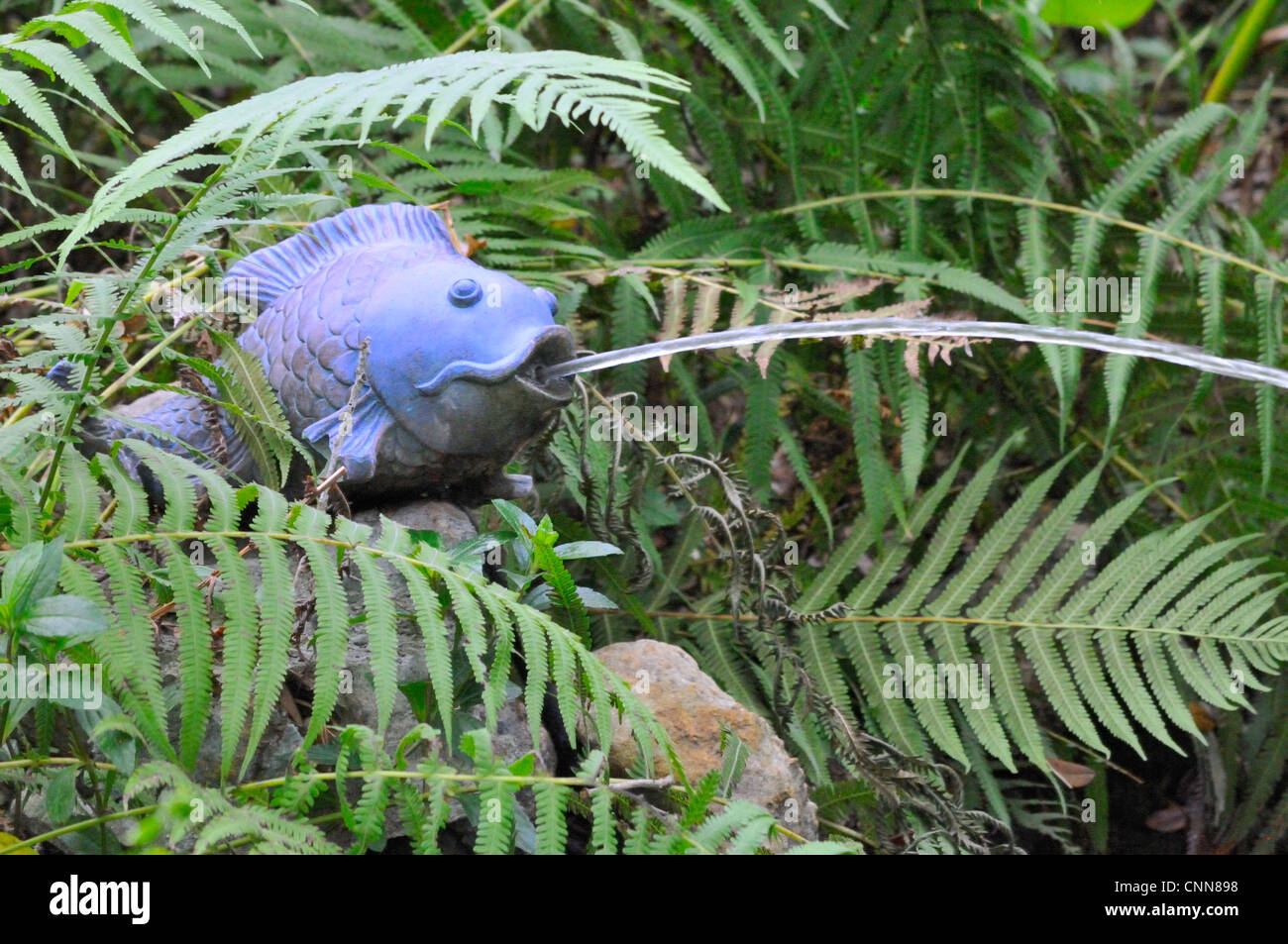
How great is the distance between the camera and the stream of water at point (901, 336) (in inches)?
81.4

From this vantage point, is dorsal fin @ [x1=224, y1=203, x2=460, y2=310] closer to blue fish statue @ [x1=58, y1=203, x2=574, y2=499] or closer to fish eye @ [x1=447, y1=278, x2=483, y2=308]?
blue fish statue @ [x1=58, y1=203, x2=574, y2=499]

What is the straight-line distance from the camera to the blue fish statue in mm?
1957

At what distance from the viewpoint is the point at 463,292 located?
1979mm

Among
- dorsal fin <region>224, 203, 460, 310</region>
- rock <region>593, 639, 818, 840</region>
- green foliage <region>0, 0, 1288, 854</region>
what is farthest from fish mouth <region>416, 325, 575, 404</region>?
rock <region>593, 639, 818, 840</region>

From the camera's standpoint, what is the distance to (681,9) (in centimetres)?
288

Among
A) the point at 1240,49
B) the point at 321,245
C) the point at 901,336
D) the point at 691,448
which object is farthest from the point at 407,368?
the point at 1240,49

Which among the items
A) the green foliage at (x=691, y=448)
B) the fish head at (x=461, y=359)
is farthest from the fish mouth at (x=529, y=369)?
the green foliage at (x=691, y=448)

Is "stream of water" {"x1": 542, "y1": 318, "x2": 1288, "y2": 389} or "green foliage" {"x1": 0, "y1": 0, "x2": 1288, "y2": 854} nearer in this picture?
"green foliage" {"x1": 0, "y1": 0, "x2": 1288, "y2": 854}

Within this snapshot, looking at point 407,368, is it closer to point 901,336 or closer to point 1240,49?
point 901,336

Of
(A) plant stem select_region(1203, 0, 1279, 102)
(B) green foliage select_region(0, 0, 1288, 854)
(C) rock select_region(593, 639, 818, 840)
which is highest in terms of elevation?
(A) plant stem select_region(1203, 0, 1279, 102)

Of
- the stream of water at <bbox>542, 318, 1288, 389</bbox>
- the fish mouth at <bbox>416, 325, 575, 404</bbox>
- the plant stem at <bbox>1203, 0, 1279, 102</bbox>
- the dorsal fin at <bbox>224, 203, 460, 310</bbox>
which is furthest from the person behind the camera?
A: the plant stem at <bbox>1203, 0, 1279, 102</bbox>

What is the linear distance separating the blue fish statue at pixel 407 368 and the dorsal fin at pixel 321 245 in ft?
0.16

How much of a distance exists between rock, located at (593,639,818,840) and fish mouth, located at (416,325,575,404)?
0.48m
